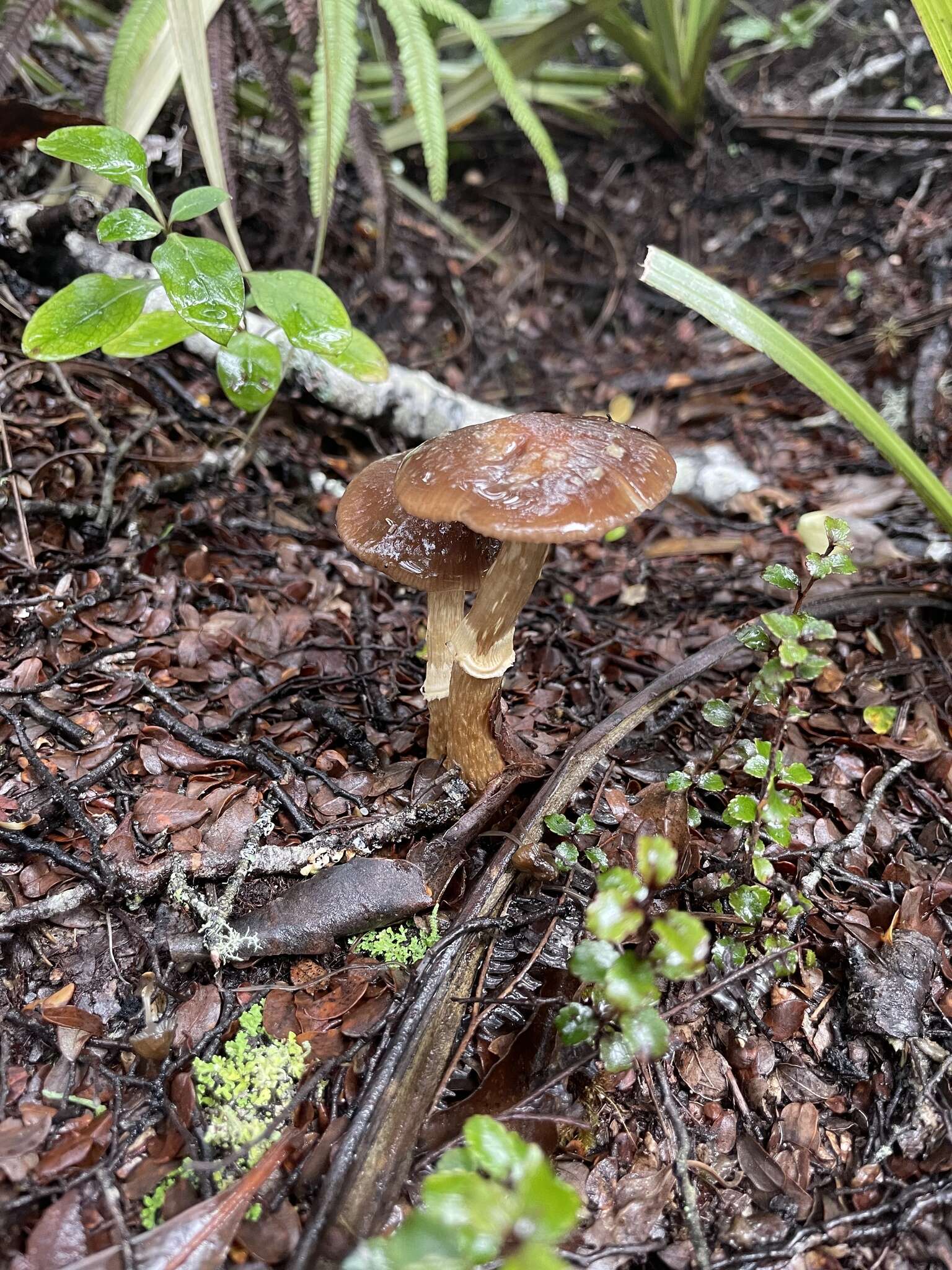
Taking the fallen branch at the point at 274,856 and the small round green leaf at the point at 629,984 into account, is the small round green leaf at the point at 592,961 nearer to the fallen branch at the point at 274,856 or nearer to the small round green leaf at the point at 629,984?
the small round green leaf at the point at 629,984

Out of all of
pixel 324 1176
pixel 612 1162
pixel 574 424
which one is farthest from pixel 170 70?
pixel 612 1162

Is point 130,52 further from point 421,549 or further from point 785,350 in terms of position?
point 785,350

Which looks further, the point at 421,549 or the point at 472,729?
the point at 472,729

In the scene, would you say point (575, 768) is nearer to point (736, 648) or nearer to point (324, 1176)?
point (736, 648)

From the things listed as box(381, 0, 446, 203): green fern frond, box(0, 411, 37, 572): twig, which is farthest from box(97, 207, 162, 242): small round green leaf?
box(381, 0, 446, 203): green fern frond

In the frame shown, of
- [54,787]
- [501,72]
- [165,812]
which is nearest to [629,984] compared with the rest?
[165,812]

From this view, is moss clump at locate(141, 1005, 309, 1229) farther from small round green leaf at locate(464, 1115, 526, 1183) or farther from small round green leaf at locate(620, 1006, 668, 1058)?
small round green leaf at locate(620, 1006, 668, 1058)
